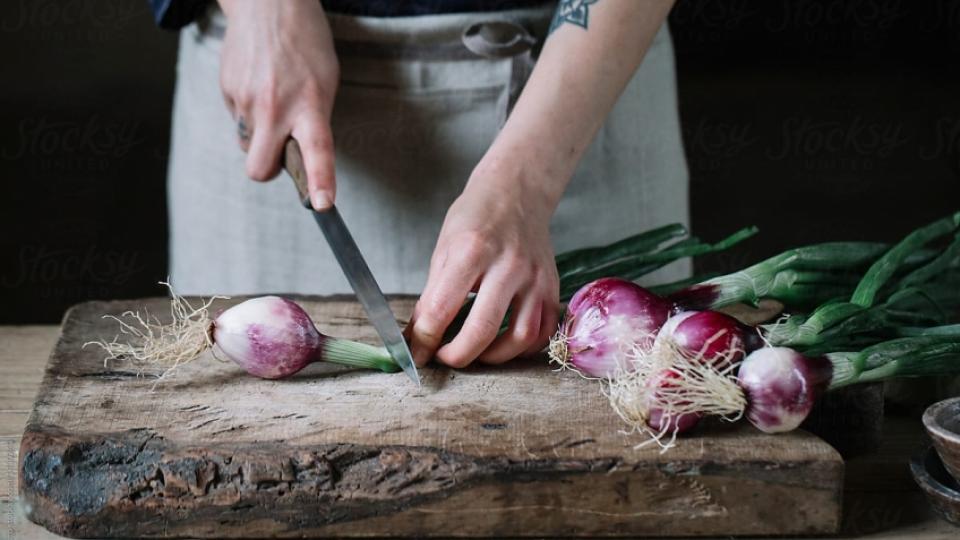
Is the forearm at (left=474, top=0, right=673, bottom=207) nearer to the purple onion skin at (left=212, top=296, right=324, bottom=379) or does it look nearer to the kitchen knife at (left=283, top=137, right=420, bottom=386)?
the kitchen knife at (left=283, top=137, right=420, bottom=386)

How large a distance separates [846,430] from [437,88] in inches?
30.9

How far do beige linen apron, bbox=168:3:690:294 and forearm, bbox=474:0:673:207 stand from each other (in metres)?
0.23

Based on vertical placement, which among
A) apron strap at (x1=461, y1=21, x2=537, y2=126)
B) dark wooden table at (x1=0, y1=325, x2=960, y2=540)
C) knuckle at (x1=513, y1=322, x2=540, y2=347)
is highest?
apron strap at (x1=461, y1=21, x2=537, y2=126)

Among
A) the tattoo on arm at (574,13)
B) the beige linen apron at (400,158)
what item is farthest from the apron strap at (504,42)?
the tattoo on arm at (574,13)

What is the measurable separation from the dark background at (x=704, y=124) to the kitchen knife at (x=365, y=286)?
2.29m

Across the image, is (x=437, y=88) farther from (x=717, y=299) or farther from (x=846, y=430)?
(x=846, y=430)

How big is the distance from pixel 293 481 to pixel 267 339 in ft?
0.72

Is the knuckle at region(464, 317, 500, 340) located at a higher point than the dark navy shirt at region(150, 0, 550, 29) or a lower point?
lower

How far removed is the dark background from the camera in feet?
11.4

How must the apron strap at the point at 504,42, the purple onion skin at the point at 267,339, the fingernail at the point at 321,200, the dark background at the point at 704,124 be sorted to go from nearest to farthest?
the purple onion skin at the point at 267,339 → the fingernail at the point at 321,200 → the apron strap at the point at 504,42 → the dark background at the point at 704,124

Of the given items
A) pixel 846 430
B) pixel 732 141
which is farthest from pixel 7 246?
pixel 846 430

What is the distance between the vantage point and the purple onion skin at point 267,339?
1.22 metres

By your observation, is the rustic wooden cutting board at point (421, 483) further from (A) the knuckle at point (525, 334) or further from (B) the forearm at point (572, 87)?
(B) the forearm at point (572, 87)

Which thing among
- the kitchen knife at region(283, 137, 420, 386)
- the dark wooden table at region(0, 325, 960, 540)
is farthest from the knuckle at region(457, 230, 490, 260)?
the dark wooden table at region(0, 325, 960, 540)
